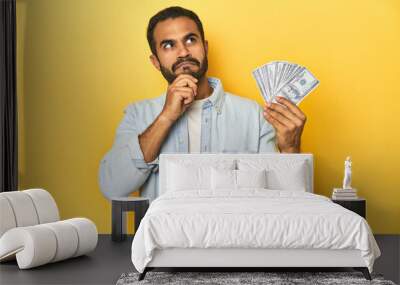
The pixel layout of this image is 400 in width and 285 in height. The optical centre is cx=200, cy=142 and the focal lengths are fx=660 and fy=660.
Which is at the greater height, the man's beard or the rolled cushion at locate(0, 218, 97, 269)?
the man's beard

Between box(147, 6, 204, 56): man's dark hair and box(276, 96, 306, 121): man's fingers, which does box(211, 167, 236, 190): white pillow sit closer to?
box(276, 96, 306, 121): man's fingers

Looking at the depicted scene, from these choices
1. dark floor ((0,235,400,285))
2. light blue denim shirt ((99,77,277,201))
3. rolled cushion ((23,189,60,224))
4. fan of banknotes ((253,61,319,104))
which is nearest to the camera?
dark floor ((0,235,400,285))

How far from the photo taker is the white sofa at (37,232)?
516cm

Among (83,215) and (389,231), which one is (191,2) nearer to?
(83,215)

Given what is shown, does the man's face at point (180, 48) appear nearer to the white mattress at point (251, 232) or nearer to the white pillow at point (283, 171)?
the white pillow at point (283, 171)

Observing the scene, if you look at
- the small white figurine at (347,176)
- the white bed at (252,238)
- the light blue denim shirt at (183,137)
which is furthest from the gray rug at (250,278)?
the light blue denim shirt at (183,137)

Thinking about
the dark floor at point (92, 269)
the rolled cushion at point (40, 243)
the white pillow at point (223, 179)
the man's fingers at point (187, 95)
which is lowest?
the dark floor at point (92, 269)

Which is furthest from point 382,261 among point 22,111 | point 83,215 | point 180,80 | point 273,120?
point 22,111

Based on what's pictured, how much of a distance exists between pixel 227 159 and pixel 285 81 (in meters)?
1.04

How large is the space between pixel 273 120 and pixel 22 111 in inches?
108

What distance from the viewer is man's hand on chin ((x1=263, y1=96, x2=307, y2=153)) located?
6.96 m

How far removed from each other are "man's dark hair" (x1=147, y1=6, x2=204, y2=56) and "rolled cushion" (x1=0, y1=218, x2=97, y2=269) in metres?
2.45

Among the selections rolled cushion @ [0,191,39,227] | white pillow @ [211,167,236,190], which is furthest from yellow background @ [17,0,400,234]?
rolled cushion @ [0,191,39,227]

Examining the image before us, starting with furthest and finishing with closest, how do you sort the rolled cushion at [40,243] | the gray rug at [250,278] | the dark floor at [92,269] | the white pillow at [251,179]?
the white pillow at [251,179], the rolled cushion at [40,243], the dark floor at [92,269], the gray rug at [250,278]
